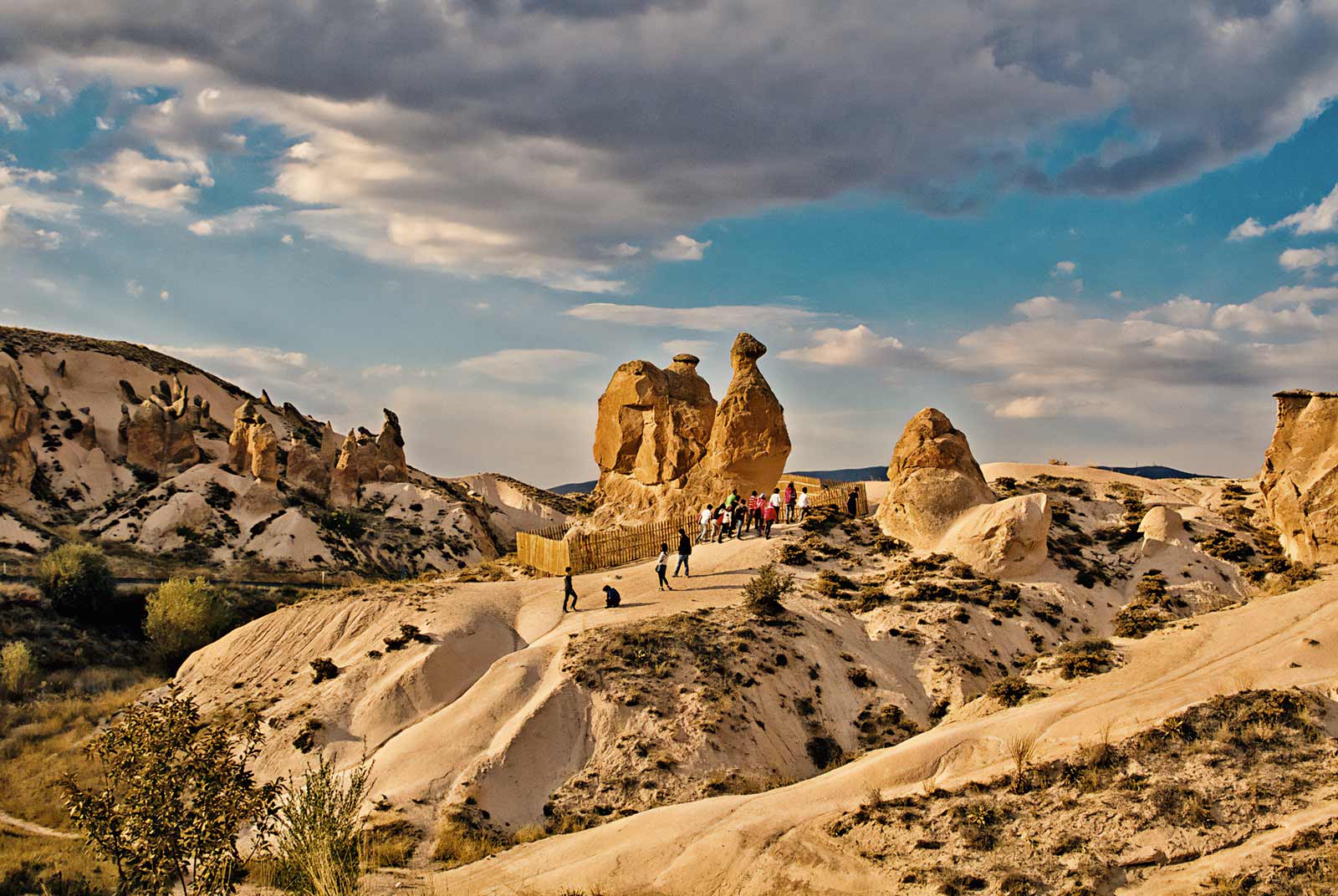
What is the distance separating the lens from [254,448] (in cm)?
6288

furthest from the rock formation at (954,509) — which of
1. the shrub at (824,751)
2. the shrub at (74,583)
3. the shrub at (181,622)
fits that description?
the shrub at (74,583)

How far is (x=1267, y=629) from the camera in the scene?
21.2 m

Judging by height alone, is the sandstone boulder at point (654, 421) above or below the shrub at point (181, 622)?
above

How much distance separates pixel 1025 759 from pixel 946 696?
9.53 m

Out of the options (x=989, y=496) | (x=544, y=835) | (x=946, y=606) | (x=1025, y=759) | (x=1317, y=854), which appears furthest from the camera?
(x=989, y=496)

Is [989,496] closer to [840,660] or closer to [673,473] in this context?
[840,660]

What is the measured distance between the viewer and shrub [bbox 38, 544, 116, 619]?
42000mm

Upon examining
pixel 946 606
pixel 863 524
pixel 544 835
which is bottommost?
pixel 544 835

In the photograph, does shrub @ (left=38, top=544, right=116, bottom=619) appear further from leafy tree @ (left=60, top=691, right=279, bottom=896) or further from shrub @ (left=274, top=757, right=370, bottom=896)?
shrub @ (left=274, top=757, right=370, bottom=896)

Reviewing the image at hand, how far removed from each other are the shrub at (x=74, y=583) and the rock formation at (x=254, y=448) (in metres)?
18.3

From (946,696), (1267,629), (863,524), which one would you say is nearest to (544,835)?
(946,696)

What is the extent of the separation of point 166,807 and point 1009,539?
88.8 feet

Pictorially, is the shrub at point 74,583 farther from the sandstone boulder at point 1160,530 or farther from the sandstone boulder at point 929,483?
the sandstone boulder at point 1160,530

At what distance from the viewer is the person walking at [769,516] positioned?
3525 cm
